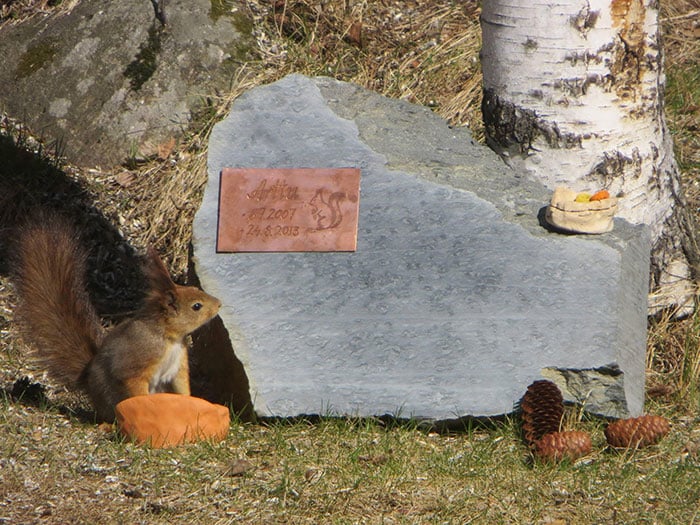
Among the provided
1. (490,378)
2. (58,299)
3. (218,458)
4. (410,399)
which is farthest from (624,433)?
(58,299)

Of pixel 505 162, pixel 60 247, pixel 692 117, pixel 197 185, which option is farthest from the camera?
pixel 692 117

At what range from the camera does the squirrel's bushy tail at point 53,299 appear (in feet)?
13.1

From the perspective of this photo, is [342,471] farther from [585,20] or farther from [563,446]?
[585,20]

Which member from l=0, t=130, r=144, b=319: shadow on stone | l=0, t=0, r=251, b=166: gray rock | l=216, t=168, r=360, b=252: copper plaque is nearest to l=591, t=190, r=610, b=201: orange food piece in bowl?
l=216, t=168, r=360, b=252: copper plaque

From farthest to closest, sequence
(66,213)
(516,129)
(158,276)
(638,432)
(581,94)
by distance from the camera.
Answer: (66,213), (516,129), (581,94), (158,276), (638,432)

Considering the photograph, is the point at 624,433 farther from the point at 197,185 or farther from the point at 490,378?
the point at 197,185

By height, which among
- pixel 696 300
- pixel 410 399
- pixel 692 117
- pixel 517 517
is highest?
pixel 692 117

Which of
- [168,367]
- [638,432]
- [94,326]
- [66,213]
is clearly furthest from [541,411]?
[66,213]

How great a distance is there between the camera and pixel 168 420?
3.61 meters

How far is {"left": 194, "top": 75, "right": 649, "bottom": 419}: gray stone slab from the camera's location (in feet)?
12.2

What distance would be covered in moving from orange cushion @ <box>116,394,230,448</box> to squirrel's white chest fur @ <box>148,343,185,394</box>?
271mm

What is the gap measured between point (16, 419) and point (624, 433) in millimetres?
2333

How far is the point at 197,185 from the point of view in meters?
5.74

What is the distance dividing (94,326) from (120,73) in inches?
100
